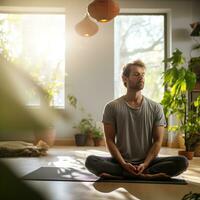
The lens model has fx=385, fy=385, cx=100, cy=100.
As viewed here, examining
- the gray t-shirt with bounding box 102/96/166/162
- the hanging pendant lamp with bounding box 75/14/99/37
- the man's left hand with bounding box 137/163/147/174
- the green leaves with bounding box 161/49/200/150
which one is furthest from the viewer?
the hanging pendant lamp with bounding box 75/14/99/37

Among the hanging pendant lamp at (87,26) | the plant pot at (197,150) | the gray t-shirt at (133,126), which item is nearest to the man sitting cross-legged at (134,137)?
the gray t-shirt at (133,126)

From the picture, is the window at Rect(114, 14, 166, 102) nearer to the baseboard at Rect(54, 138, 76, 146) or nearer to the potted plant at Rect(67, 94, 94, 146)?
the potted plant at Rect(67, 94, 94, 146)

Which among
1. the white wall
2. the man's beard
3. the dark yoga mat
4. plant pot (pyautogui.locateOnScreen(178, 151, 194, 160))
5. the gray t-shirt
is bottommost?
plant pot (pyautogui.locateOnScreen(178, 151, 194, 160))

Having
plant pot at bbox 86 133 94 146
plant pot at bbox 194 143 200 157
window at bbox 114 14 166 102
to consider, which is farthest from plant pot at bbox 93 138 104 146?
plant pot at bbox 194 143 200 157

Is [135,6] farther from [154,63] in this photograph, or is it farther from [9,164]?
[9,164]

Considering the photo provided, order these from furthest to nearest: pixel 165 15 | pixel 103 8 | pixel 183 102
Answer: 1. pixel 165 15
2. pixel 183 102
3. pixel 103 8

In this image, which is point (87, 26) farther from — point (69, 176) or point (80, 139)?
point (69, 176)

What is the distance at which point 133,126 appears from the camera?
2.81 meters

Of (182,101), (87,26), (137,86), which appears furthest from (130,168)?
(87,26)

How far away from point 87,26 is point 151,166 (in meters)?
2.86

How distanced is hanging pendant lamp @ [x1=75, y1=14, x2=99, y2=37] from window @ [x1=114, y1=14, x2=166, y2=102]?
147 centimetres

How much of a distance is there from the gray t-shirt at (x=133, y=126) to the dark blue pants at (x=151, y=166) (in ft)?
0.33

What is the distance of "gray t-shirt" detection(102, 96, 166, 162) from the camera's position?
2807mm

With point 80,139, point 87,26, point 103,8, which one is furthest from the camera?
point 80,139
